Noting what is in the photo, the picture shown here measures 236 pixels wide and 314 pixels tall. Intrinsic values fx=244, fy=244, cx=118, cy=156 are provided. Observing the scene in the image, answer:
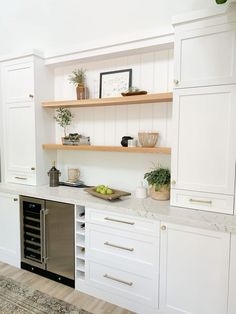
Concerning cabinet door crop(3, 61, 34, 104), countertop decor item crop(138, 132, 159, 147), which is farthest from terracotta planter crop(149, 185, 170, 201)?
cabinet door crop(3, 61, 34, 104)

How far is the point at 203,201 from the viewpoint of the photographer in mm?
1911

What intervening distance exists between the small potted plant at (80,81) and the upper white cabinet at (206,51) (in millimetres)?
1167

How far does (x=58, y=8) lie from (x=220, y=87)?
208cm

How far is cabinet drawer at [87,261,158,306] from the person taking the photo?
6.48 ft

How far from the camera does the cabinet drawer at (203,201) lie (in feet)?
6.00

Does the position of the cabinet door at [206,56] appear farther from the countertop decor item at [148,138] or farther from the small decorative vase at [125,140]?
the small decorative vase at [125,140]

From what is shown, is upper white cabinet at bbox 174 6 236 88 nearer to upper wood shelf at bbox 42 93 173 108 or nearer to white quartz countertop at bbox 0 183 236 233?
upper wood shelf at bbox 42 93 173 108

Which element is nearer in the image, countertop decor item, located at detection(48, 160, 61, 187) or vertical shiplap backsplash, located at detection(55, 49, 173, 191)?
vertical shiplap backsplash, located at detection(55, 49, 173, 191)

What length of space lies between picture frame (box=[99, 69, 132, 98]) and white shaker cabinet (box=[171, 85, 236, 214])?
0.77 metres

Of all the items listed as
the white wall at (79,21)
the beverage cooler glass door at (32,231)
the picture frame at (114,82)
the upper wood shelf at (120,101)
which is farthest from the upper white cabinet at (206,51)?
the beverage cooler glass door at (32,231)

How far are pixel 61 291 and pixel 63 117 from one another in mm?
1877

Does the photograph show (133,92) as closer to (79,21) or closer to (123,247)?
(79,21)

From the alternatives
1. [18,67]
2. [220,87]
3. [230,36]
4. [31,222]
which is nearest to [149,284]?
[31,222]

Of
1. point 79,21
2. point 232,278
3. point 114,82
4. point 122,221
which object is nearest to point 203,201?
point 232,278
